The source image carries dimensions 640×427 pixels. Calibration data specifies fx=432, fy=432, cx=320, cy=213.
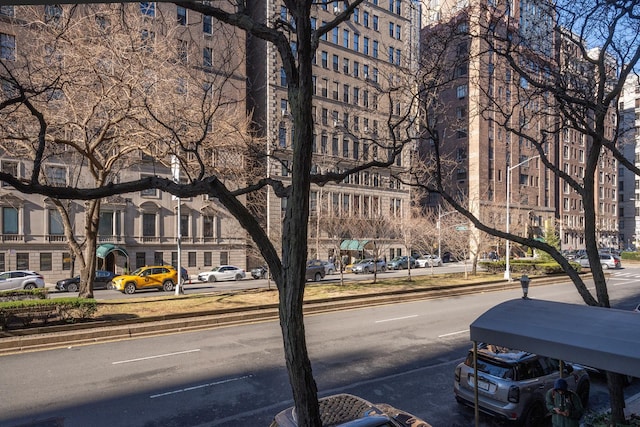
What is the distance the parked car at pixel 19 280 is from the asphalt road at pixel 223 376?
68.0 ft

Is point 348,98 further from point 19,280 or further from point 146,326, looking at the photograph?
point 146,326

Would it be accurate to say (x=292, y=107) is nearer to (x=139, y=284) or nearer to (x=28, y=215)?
(x=139, y=284)

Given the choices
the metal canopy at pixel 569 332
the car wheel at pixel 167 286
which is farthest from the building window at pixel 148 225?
the metal canopy at pixel 569 332

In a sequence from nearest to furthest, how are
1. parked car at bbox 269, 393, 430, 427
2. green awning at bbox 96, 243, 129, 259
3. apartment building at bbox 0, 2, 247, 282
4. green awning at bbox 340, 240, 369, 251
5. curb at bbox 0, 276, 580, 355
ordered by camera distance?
parked car at bbox 269, 393, 430, 427
curb at bbox 0, 276, 580, 355
apartment building at bbox 0, 2, 247, 282
green awning at bbox 340, 240, 369, 251
green awning at bbox 96, 243, 129, 259

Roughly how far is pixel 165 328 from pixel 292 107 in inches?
524

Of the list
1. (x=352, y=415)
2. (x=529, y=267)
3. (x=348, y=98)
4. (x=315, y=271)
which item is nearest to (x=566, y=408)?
(x=352, y=415)

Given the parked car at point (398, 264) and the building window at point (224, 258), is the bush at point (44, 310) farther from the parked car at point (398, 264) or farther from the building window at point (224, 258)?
the parked car at point (398, 264)

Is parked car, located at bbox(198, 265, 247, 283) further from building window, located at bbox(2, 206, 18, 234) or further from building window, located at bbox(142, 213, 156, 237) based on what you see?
building window, located at bbox(2, 206, 18, 234)

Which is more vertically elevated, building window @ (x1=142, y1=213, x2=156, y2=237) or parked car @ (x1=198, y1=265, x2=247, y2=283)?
building window @ (x1=142, y1=213, x2=156, y2=237)

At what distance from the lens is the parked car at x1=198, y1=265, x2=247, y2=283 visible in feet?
124

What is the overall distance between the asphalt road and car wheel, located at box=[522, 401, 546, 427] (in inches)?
24.2

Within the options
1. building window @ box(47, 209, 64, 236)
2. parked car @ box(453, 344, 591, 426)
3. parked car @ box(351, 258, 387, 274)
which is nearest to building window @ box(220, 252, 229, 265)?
parked car @ box(351, 258, 387, 274)

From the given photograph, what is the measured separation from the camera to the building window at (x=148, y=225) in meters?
41.8

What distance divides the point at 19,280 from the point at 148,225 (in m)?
13.6
